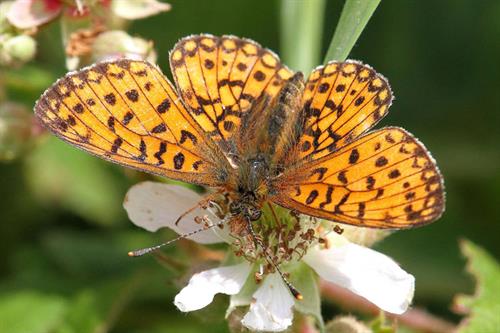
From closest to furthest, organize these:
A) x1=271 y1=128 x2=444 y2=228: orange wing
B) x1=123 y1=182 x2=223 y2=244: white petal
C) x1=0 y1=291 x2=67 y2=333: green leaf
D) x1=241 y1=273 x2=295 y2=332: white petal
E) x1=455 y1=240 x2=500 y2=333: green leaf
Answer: x1=271 y1=128 x2=444 y2=228: orange wing → x1=241 y1=273 x2=295 y2=332: white petal → x1=123 y1=182 x2=223 y2=244: white petal → x1=455 y1=240 x2=500 y2=333: green leaf → x1=0 y1=291 x2=67 y2=333: green leaf

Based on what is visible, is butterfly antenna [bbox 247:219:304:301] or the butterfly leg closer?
butterfly antenna [bbox 247:219:304:301]

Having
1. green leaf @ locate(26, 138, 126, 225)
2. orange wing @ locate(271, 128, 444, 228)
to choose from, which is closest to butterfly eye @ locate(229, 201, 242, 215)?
orange wing @ locate(271, 128, 444, 228)

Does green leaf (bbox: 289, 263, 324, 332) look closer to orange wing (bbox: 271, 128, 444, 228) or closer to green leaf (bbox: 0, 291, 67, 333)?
orange wing (bbox: 271, 128, 444, 228)

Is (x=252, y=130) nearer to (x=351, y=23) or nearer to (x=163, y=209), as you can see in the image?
(x=163, y=209)

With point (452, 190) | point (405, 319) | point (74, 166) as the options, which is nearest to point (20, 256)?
point (74, 166)

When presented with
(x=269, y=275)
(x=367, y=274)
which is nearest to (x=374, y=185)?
(x=367, y=274)
